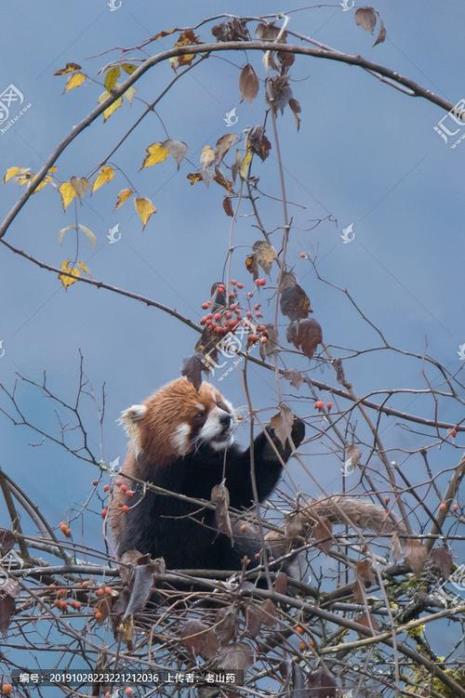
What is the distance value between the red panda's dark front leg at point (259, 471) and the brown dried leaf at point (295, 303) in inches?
47.2

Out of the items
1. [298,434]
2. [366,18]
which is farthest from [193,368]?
[298,434]

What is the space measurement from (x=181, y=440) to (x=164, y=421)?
0.09m

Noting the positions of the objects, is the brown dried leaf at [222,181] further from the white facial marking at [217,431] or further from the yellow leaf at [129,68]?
the white facial marking at [217,431]

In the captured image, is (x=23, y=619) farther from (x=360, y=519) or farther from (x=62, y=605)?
(x=360, y=519)

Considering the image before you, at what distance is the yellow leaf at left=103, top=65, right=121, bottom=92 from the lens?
1.94 metres

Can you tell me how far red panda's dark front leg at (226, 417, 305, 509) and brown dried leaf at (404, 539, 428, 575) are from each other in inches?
43.6

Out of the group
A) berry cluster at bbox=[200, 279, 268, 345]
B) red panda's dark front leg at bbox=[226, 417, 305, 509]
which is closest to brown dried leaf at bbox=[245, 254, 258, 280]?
berry cluster at bbox=[200, 279, 268, 345]

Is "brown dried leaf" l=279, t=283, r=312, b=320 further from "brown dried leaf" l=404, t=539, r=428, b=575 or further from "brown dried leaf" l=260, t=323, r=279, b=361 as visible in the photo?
"brown dried leaf" l=404, t=539, r=428, b=575

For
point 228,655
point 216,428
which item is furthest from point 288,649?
point 216,428

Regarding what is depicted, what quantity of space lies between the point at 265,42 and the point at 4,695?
4.49 ft

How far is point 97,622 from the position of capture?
1.99 meters

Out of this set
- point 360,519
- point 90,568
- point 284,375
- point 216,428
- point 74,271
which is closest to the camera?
point 284,375

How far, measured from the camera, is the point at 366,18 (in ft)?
6.49

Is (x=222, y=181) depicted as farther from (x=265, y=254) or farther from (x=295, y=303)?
(x=295, y=303)
